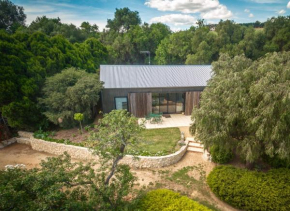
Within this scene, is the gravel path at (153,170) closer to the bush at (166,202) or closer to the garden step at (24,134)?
the garden step at (24,134)

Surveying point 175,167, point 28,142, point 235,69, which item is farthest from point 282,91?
point 28,142

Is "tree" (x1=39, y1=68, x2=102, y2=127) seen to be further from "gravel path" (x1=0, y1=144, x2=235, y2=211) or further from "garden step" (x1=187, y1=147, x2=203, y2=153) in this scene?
"garden step" (x1=187, y1=147, x2=203, y2=153)

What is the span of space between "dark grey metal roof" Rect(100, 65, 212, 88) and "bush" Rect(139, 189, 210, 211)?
30.5 feet

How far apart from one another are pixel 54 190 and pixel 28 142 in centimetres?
966

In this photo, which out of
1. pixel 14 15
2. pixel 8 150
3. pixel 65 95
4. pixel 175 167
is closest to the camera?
pixel 175 167

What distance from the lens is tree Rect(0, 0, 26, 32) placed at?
112ft

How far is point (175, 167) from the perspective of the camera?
31.2ft

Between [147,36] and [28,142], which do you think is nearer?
[28,142]

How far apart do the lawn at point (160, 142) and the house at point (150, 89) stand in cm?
303

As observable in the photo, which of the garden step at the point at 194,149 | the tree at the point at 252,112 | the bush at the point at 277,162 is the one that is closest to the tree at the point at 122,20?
the garden step at the point at 194,149

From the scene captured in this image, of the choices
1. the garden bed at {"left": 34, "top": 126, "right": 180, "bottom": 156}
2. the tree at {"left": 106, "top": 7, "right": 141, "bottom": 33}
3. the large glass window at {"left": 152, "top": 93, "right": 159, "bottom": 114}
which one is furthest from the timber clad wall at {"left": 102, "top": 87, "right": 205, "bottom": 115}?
the tree at {"left": 106, "top": 7, "right": 141, "bottom": 33}

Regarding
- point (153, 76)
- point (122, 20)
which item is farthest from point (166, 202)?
point (122, 20)

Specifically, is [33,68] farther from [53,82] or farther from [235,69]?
[235,69]

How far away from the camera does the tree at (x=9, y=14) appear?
112 ft
